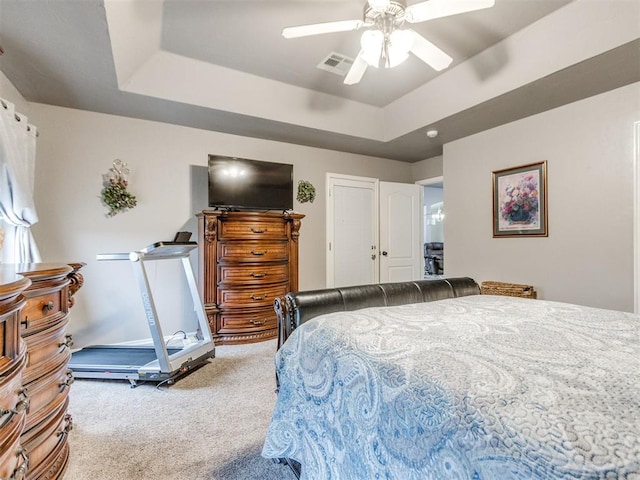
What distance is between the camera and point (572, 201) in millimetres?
3006

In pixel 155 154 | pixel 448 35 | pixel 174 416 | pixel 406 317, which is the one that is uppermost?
pixel 448 35

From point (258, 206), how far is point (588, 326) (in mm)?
3217

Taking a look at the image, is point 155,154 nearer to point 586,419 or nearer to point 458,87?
point 458,87

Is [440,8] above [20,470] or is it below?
above

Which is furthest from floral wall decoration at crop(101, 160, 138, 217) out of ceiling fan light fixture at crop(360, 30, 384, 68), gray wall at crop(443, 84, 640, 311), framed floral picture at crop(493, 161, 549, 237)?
framed floral picture at crop(493, 161, 549, 237)

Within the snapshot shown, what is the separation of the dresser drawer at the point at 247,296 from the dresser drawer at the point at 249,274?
7cm

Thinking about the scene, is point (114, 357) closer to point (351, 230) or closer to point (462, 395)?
point (462, 395)

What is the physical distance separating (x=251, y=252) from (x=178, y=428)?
6.26 ft

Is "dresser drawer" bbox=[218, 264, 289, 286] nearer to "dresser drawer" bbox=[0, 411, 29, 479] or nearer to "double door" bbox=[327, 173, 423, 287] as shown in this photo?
"double door" bbox=[327, 173, 423, 287]

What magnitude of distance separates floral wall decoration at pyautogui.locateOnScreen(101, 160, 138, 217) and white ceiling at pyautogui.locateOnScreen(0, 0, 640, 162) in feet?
1.96

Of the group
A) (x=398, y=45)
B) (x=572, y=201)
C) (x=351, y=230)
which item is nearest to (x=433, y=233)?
(x=351, y=230)

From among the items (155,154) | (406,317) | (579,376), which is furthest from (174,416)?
(155,154)

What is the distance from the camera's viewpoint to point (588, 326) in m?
1.20

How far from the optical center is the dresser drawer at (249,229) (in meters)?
3.42
